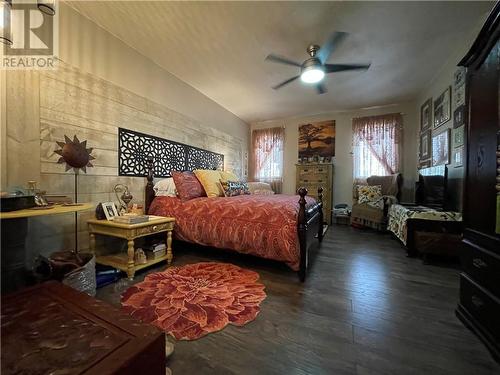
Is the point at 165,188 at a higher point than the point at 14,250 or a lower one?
higher

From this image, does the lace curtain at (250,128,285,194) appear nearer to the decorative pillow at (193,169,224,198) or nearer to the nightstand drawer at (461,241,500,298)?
the decorative pillow at (193,169,224,198)

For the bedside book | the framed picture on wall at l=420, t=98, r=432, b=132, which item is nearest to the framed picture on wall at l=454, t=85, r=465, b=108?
the framed picture on wall at l=420, t=98, r=432, b=132

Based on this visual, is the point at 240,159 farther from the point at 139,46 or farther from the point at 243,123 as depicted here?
the point at 139,46

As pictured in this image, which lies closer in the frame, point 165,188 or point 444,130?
point 165,188

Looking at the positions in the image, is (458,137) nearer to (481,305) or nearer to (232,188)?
(481,305)

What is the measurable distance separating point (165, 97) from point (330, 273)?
3.31m

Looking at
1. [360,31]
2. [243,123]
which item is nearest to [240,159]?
[243,123]

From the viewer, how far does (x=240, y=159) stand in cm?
555

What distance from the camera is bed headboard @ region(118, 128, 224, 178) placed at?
268cm

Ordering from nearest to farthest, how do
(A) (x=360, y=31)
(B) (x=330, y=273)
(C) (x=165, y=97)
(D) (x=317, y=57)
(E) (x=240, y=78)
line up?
(B) (x=330, y=273) < (A) (x=360, y=31) < (D) (x=317, y=57) < (C) (x=165, y=97) < (E) (x=240, y=78)

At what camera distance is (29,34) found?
1897 millimetres

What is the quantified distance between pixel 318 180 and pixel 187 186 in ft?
10.9

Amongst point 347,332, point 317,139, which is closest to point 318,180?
point 317,139

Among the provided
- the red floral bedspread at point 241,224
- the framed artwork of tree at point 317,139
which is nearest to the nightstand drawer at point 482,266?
the red floral bedspread at point 241,224
